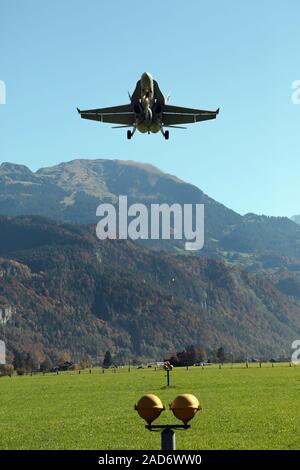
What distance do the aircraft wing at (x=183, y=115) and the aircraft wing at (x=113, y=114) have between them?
7.89 feet

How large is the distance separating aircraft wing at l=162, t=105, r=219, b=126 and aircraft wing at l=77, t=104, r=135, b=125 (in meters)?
2.40

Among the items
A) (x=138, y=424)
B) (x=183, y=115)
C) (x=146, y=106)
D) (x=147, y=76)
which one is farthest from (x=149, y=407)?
(x=183, y=115)

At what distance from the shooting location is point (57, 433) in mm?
38094

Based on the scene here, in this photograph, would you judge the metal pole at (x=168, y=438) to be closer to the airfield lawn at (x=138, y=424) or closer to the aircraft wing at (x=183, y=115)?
the airfield lawn at (x=138, y=424)

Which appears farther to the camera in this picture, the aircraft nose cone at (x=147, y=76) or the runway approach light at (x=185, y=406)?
the aircraft nose cone at (x=147, y=76)

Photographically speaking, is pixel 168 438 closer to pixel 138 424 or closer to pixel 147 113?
pixel 138 424

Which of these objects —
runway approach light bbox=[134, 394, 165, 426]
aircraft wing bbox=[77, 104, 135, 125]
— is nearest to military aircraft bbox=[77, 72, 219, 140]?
aircraft wing bbox=[77, 104, 135, 125]

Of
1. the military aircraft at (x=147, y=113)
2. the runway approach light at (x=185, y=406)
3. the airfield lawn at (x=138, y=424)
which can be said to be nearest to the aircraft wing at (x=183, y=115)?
the military aircraft at (x=147, y=113)

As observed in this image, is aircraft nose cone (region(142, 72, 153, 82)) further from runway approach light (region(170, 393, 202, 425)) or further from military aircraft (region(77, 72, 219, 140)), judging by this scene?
runway approach light (region(170, 393, 202, 425))

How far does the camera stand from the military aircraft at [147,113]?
4795 centimetres

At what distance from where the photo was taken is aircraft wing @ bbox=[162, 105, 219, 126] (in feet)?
170

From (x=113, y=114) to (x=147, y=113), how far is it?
5453mm

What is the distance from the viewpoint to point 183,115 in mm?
53000
